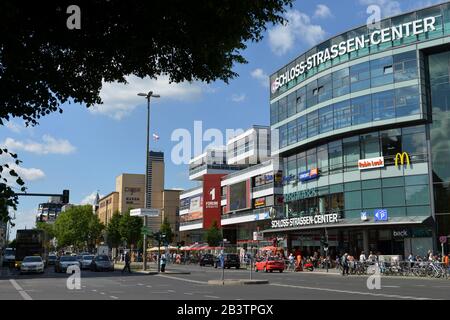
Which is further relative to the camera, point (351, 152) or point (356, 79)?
point (351, 152)

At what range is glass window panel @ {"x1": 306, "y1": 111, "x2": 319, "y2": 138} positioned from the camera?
5850 cm

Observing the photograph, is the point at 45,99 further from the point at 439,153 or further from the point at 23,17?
the point at 439,153

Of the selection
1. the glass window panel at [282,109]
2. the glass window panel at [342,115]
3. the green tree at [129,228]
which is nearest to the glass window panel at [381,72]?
the glass window panel at [342,115]

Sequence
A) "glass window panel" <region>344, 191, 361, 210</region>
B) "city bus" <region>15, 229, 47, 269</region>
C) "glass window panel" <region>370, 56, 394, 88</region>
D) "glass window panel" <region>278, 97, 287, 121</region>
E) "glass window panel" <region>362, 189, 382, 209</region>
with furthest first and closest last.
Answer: "glass window panel" <region>278, 97, 287, 121</region> → "glass window panel" <region>344, 191, 361, 210</region> → "city bus" <region>15, 229, 47, 269</region> → "glass window panel" <region>362, 189, 382, 209</region> → "glass window panel" <region>370, 56, 394, 88</region>

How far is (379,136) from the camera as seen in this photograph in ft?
171

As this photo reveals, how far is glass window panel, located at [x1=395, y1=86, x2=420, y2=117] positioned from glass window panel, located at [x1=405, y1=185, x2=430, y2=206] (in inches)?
266

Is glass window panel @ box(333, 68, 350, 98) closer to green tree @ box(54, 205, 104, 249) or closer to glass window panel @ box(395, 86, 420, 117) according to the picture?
glass window panel @ box(395, 86, 420, 117)

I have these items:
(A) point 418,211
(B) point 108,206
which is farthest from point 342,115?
(B) point 108,206

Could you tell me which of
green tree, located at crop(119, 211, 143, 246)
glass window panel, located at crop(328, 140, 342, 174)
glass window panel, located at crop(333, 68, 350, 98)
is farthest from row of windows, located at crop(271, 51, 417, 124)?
green tree, located at crop(119, 211, 143, 246)

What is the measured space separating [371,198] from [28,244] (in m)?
33.7

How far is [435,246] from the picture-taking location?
47250 millimetres

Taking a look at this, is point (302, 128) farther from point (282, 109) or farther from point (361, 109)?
point (361, 109)

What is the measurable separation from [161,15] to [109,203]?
16055 centimetres
